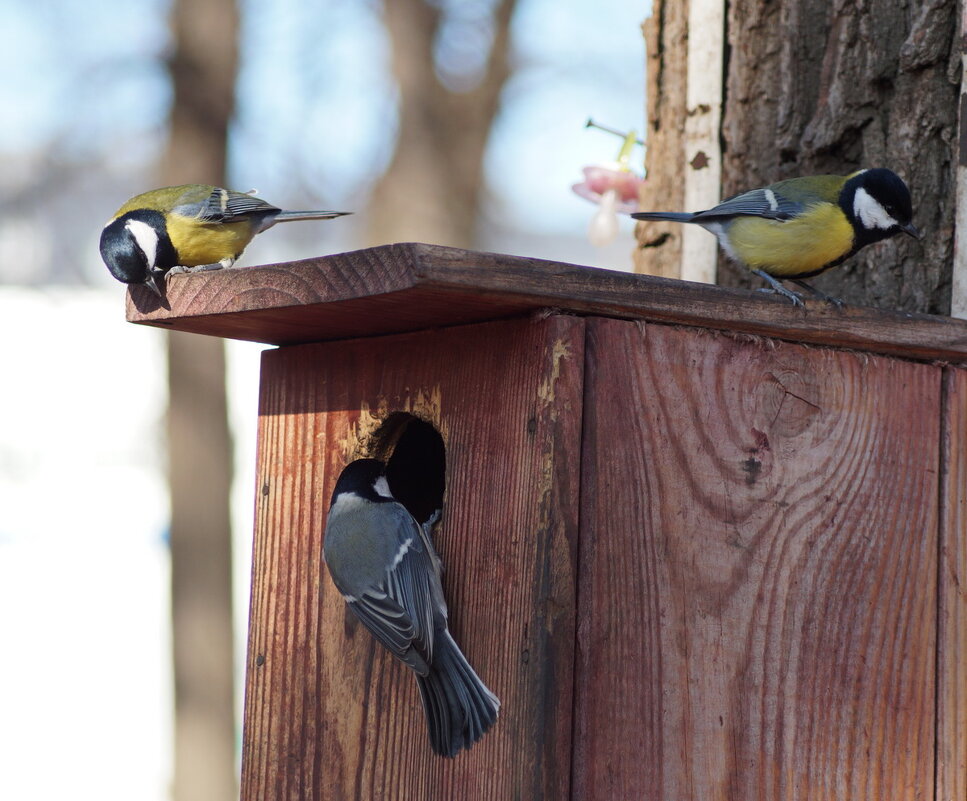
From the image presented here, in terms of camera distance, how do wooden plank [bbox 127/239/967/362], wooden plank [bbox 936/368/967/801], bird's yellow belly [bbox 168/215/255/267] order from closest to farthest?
wooden plank [bbox 127/239/967/362]
wooden plank [bbox 936/368/967/801]
bird's yellow belly [bbox 168/215/255/267]

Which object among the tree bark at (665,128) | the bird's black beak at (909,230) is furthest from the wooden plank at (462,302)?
the tree bark at (665,128)

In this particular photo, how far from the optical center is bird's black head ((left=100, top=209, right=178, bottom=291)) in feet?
6.40

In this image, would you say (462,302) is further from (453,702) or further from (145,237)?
(145,237)

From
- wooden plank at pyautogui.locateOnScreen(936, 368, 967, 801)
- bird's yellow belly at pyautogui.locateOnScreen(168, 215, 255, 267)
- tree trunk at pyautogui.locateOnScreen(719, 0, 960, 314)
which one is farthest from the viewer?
bird's yellow belly at pyautogui.locateOnScreen(168, 215, 255, 267)

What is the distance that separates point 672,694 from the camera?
1.58 meters

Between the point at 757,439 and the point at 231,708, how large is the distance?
403cm

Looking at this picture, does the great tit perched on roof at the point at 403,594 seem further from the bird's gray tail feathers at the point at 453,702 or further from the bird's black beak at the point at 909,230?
the bird's black beak at the point at 909,230

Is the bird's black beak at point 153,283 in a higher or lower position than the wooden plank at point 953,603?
higher

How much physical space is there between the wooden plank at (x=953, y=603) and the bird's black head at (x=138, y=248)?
4.32 feet

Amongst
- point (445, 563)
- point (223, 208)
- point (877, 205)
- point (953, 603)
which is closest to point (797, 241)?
point (877, 205)

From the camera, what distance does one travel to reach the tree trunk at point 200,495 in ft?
16.2

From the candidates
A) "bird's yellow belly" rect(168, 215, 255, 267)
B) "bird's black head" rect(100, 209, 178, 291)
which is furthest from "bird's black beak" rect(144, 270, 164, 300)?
"bird's yellow belly" rect(168, 215, 255, 267)

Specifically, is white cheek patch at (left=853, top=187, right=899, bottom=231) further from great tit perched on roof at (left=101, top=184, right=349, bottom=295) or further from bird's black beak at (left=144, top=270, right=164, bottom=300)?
bird's black beak at (left=144, top=270, right=164, bottom=300)

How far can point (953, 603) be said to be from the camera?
180 centimetres
